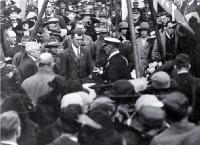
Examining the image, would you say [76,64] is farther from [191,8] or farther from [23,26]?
[191,8]

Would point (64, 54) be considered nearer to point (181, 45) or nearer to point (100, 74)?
point (100, 74)

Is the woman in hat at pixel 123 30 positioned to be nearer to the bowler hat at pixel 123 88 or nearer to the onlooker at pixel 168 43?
the onlooker at pixel 168 43

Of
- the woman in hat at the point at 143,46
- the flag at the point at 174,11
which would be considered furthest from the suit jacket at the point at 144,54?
the flag at the point at 174,11

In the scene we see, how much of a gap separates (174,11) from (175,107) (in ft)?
19.8

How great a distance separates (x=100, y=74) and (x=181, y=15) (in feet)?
7.42

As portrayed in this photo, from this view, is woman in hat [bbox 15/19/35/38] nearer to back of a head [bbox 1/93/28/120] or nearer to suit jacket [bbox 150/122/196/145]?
back of a head [bbox 1/93/28/120]

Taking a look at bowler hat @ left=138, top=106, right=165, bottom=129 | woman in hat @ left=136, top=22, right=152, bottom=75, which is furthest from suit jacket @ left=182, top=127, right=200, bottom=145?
woman in hat @ left=136, top=22, right=152, bottom=75

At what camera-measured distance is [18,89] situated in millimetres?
6875

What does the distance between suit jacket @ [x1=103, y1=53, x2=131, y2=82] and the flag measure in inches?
77.1

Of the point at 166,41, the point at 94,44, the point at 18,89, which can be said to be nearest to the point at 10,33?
the point at 94,44

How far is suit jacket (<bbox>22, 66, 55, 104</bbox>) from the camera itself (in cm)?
674

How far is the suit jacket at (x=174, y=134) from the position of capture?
4426 mm

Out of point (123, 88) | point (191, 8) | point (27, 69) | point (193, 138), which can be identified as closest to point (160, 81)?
point (123, 88)

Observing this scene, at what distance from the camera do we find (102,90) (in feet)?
20.8
